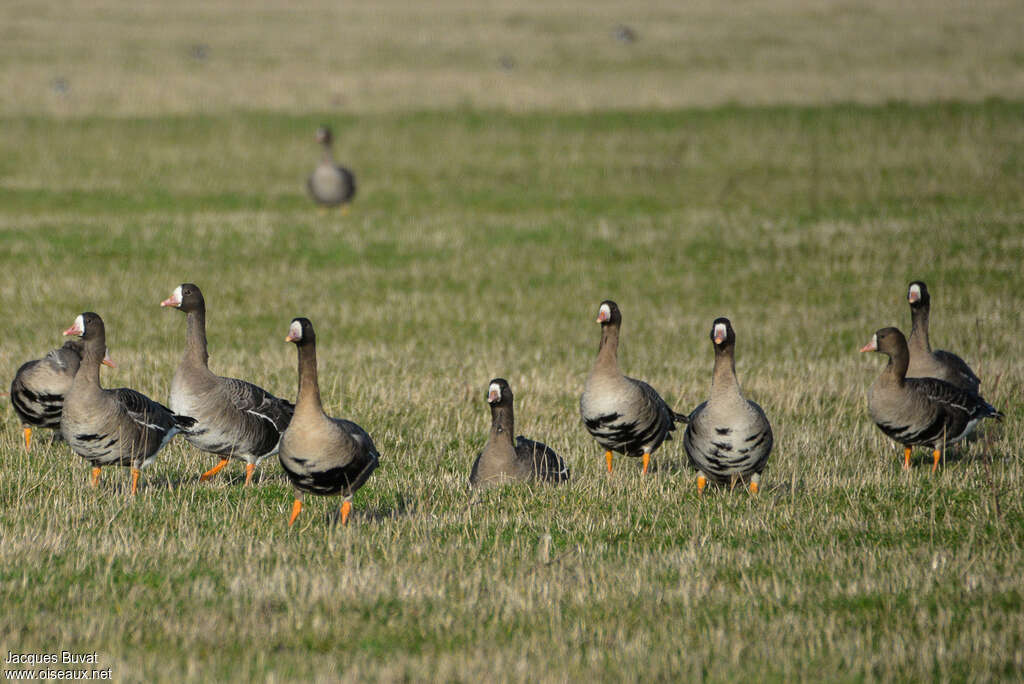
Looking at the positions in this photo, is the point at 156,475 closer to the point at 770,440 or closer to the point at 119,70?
the point at 770,440

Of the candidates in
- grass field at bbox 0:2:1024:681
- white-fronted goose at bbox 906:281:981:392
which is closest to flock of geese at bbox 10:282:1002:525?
grass field at bbox 0:2:1024:681

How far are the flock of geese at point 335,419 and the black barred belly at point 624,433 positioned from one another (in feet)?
0.04

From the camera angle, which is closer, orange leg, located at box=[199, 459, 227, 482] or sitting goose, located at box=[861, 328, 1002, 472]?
orange leg, located at box=[199, 459, 227, 482]

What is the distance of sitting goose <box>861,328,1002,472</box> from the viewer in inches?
486

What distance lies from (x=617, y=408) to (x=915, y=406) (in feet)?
10.2

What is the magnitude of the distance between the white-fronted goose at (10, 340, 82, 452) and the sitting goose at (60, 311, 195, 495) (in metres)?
1.03

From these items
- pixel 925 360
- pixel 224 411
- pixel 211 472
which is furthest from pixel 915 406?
pixel 211 472

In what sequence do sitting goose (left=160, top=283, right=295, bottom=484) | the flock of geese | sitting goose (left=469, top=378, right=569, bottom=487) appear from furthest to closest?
sitting goose (left=469, top=378, right=569, bottom=487) < sitting goose (left=160, top=283, right=295, bottom=484) < the flock of geese

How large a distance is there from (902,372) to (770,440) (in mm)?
2529

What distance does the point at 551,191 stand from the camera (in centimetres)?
3925

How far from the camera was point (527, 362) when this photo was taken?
19109mm

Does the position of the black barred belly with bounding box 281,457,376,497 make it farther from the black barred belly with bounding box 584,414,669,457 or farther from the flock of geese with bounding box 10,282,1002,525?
the black barred belly with bounding box 584,414,669,457

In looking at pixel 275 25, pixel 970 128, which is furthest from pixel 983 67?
pixel 275 25

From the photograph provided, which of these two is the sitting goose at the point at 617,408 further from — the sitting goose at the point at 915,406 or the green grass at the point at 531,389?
the sitting goose at the point at 915,406
